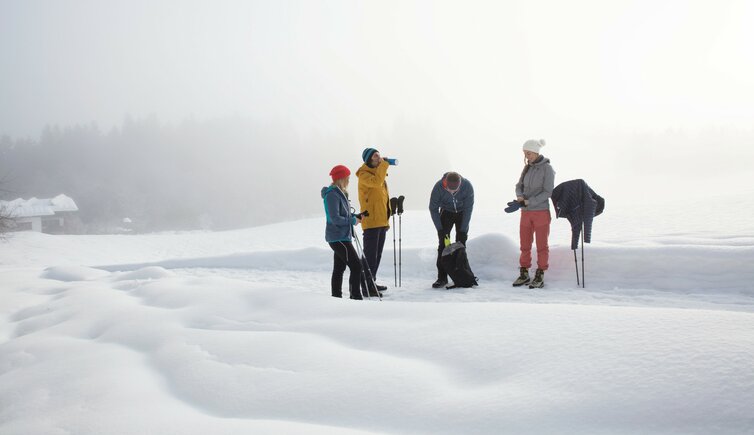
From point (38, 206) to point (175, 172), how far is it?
3308 centimetres

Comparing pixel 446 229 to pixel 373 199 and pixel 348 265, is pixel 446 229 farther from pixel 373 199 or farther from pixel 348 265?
pixel 348 265

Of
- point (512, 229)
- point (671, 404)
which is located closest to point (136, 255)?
point (512, 229)

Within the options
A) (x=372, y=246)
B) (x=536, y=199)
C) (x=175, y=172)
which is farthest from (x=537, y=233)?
(x=175, y=172)

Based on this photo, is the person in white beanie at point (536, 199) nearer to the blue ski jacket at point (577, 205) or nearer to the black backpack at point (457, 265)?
the blue ski jacket at point (577, 205)

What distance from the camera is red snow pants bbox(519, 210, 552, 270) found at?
269 inches

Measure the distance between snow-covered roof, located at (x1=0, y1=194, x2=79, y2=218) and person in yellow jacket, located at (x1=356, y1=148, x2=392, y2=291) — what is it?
5639 centimetres

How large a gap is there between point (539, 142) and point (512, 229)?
12.0 metres

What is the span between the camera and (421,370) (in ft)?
7.26

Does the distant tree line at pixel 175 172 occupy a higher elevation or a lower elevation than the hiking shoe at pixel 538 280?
higher

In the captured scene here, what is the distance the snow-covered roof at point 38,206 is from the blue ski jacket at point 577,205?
58598 mm

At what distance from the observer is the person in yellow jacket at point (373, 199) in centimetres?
675

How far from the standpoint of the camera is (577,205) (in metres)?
6.93

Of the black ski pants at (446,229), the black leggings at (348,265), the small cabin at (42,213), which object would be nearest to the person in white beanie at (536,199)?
the black ski pants at (446,229)

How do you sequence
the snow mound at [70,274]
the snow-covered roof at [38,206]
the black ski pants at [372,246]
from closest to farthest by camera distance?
the black ski pants at [372,246] < the snow mound at [70,274] < the snow-covered roof at [38,206]
